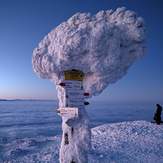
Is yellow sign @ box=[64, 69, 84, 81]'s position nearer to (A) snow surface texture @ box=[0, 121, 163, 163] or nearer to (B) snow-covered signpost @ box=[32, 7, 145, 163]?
(B) snow-covered signpost @ box=[32, 7, 145, 163]

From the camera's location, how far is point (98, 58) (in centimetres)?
793

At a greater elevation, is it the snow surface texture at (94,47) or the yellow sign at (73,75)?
the snow surface texture at (94,47)

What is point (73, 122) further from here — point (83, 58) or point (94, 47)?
point (94, 47)

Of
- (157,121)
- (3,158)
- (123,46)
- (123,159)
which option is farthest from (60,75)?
(157,121)

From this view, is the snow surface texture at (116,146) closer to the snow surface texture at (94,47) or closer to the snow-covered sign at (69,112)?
the snow-covered sign at (69,112)

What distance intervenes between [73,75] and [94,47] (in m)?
1.01

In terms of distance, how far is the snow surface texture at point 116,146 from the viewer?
456 inches

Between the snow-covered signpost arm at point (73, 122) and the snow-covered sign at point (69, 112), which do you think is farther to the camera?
the snow-covered signpost arm at point (73, 122)

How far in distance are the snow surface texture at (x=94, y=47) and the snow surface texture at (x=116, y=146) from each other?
14.5 feet

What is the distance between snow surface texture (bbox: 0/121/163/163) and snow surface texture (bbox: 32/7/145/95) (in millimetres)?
4410

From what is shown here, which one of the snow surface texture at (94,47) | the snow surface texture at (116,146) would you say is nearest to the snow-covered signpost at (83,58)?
the snow surface texture at (94,47)

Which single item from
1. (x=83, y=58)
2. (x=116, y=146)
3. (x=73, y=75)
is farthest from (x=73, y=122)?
(x=116, y=146)

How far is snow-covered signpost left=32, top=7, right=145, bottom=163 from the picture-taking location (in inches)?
302

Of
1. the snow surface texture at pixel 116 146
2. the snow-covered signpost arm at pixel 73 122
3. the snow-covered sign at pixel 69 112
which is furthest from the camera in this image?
the snow surface texture at pixel 116 146
